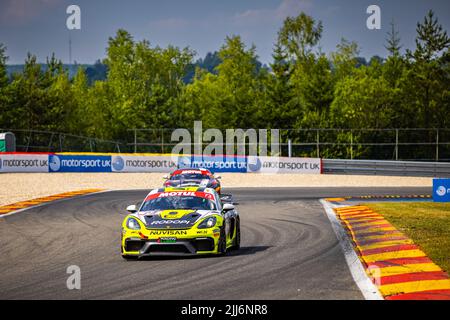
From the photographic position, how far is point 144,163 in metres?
41.7

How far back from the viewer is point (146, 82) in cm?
9881

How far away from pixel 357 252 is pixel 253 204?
38.2 feet

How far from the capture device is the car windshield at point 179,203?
13.5m

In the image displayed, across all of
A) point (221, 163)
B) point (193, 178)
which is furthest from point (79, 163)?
point (193, 178)

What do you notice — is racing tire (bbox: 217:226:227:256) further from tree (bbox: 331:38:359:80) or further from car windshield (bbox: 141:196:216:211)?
tree (bbox: 331:38:359:80)

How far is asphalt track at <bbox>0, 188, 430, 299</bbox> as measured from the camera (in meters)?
9.46

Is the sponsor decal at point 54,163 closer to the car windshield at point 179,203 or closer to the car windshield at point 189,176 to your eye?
the car windshield at point 189,176

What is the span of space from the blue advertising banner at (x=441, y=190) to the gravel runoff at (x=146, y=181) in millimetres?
12354

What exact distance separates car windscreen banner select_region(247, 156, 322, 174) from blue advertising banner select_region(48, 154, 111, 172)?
26.3 ft

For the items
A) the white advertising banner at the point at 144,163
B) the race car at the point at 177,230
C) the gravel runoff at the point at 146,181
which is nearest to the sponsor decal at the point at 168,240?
the race car at the point at 177,230

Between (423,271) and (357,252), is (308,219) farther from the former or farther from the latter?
(423,271)

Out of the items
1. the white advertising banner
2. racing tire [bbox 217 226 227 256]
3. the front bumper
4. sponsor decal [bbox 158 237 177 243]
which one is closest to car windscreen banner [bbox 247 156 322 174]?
the white advertising banner

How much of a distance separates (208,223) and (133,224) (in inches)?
50.7

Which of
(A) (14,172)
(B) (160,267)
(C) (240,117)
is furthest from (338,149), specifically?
(B) (160,267)
